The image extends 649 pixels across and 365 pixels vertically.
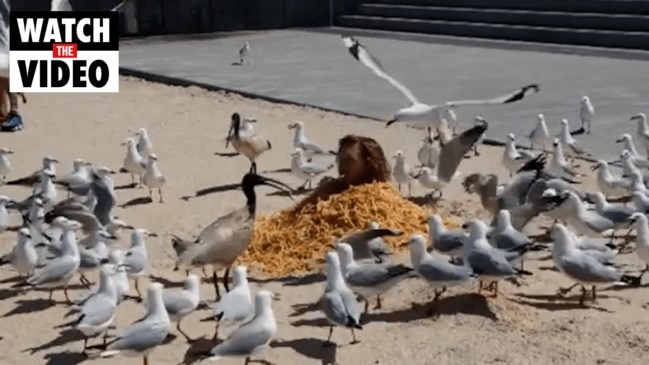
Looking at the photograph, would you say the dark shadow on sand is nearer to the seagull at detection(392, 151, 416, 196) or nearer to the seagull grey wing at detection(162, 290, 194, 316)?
the seagull grey wing at detection(162, 290, 194, 316)

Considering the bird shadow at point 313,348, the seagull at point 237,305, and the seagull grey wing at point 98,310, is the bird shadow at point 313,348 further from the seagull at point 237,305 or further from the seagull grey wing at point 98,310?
the seagull grey wing at point 98,310

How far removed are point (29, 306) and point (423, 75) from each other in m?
10.5

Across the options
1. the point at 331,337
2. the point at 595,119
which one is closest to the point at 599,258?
the point at 331,337

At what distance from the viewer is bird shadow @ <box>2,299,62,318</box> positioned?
6921 mm

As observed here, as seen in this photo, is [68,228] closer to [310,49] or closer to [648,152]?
[648,152]

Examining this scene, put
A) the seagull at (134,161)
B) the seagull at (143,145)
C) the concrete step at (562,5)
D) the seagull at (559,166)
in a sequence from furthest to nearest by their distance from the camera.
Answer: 1. the concrete step at (562,5)
2. the seagull at (143,145)
3. the seagull at (134,161)
4. the seagull at (559,166)

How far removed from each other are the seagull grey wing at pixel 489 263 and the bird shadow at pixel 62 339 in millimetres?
2178

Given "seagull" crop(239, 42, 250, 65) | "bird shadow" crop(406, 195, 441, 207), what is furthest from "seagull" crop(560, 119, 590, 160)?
"seagull" crop(239, 42, 250, 65)

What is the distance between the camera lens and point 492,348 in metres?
6.05

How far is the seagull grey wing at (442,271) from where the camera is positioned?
247 inches

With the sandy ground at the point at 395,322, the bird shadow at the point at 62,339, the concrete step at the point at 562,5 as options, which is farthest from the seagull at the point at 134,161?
the concrete step at the point at 562,5

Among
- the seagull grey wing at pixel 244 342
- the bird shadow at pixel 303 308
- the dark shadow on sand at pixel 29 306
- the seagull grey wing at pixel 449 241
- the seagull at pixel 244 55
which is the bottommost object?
the dark shadow on sand at pixel 29 306

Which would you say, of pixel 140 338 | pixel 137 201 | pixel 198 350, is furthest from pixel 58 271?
pixel 137 201

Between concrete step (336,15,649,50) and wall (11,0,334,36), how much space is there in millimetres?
903
